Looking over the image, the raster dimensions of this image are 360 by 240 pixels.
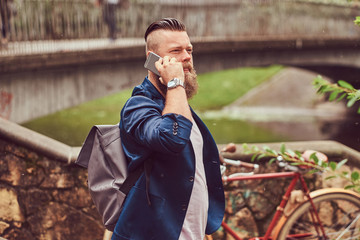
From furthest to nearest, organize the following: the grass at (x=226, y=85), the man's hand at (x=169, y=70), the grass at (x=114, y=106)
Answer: the grass at (x=226, y=85)
the grass at (x=114, y=106)
the man's hand at (x=169, y=70)

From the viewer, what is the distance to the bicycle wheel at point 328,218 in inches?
117

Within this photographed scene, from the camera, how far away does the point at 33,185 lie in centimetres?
320

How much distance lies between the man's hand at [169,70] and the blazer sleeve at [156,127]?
119 millimetres

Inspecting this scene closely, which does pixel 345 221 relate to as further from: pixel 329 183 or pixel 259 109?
pixel 259 109

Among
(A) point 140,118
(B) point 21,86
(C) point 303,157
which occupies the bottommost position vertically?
(B) point 21,86

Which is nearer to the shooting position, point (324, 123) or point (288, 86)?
point (324, 123)

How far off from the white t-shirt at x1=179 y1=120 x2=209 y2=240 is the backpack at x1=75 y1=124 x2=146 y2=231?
244mm

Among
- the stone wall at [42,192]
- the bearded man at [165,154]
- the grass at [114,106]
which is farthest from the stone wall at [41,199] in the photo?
the grass at [114,106]

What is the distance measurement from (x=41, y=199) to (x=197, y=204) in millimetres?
1705

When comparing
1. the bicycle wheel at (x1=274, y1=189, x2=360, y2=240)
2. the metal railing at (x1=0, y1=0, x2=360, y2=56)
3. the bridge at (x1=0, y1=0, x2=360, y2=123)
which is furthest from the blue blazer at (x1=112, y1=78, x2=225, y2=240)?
the metal railing at (x1=0, y1=0, x2=360, y2=56)

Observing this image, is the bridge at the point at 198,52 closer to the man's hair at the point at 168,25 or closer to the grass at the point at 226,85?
the grass at the point at 226,85

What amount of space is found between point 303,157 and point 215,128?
1392 cm

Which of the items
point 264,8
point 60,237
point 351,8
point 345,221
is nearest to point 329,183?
point 345,221

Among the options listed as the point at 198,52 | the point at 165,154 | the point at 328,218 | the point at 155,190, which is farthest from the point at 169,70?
the point at 198,52
